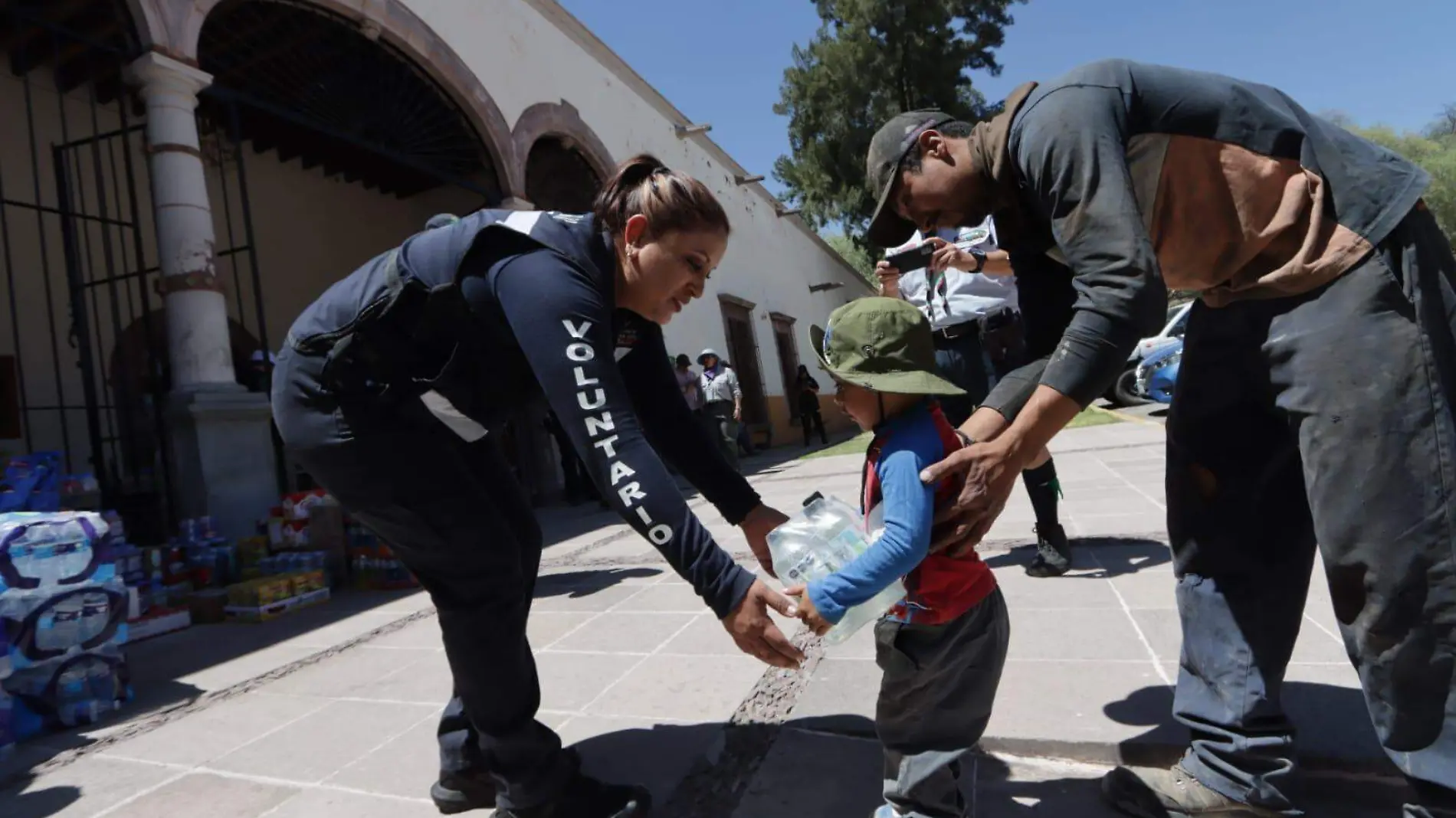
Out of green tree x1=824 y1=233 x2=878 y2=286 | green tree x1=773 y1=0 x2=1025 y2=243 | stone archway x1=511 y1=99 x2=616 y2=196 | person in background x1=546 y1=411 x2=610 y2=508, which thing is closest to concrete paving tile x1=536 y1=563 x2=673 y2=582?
person in background x1=546 y1=411 x2=610 y2=508

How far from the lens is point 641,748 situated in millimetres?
2205

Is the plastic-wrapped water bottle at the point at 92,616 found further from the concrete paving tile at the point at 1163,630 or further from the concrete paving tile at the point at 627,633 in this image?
the concrete paving tile at the point at 1163,630

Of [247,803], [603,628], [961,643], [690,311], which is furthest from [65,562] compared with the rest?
[690,311]

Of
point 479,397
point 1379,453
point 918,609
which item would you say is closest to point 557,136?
point 479,397

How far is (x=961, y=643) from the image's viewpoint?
1561 millimetres

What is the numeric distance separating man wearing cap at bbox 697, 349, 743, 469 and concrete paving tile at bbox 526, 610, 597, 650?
531 cm

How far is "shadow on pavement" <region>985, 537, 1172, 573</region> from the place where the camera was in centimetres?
336

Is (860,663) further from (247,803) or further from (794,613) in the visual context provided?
(247,803)

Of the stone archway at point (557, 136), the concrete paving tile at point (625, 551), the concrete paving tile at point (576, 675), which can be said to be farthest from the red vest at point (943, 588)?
the stone archway at point (557, 136)

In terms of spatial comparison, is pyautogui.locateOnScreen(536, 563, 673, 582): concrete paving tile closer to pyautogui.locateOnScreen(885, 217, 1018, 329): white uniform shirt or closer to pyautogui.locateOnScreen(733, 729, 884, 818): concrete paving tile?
pyautogui.locateOnScreen(885, 217, 1018, 329): white uniform shirt

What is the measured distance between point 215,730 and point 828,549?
2.37 meters

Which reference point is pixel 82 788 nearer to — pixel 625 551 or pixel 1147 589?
pixel 625 551

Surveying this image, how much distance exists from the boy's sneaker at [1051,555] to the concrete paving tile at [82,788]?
321cm

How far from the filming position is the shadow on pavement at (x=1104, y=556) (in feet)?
11.0
